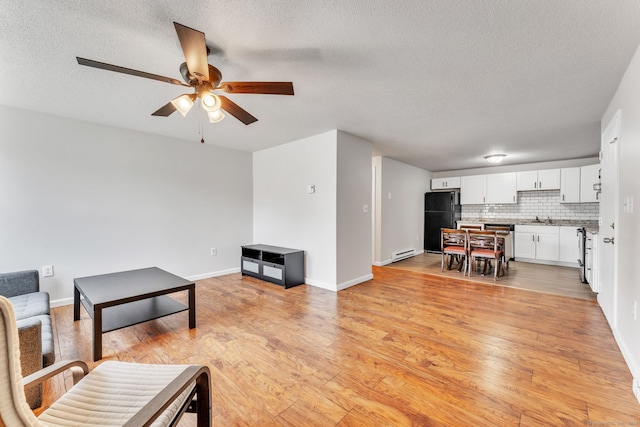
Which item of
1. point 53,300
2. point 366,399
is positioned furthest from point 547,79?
point 53,300

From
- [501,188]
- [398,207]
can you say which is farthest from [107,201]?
[501,188]

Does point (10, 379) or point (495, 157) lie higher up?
point (495, 157)

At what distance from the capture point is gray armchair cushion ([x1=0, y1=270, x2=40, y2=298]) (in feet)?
8.09

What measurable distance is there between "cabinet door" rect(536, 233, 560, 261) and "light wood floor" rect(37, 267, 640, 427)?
2.56 m

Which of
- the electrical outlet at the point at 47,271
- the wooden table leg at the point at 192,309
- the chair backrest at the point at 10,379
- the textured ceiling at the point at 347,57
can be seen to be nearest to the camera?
the chair backrest at the point at 10,379

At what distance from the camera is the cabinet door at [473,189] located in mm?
6617

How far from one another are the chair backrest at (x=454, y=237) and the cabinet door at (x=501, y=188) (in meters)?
2.32

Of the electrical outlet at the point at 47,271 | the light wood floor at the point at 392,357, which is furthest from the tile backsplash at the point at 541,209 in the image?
the electrical outlet at the point at 47,271

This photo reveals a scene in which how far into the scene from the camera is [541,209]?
618 centimetres

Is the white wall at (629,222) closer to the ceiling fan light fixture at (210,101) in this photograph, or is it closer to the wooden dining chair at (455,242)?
the wooden dining chair at (455,242)

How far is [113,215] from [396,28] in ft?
13.0

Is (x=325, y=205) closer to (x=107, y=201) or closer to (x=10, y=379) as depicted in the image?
(x=107, y=201)

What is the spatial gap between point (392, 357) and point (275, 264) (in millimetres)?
2372

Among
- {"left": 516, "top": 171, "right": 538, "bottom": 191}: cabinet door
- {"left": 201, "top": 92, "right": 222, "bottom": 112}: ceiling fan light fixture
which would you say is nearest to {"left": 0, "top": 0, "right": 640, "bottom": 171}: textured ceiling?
{"left": 201, "top": 92, "right": 222, "bottom": 112}: ceiling fan light fixture
